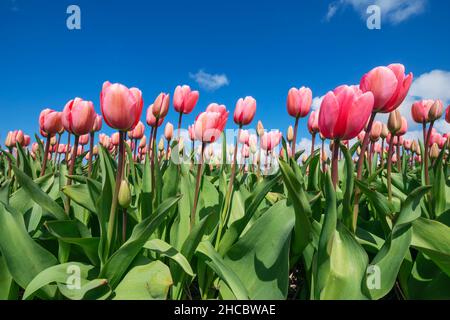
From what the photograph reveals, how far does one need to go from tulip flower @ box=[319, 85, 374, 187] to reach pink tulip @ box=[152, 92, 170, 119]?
3.20 feet

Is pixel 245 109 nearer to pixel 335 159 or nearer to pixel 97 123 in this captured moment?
pixel 335 159

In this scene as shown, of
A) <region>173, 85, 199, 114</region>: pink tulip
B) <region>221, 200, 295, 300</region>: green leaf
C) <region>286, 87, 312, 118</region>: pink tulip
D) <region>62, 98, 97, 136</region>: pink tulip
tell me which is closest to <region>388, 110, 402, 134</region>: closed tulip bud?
<region>286, 87, 312, 118</region>: pink tulip

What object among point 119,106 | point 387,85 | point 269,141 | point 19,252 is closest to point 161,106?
point 119,106

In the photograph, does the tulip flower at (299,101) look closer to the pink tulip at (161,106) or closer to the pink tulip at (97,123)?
the pink tulip at (161,106)

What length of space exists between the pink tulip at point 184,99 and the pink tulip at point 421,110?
76.4 inches

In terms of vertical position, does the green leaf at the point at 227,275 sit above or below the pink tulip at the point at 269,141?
below

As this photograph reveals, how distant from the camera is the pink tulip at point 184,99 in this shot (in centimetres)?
249

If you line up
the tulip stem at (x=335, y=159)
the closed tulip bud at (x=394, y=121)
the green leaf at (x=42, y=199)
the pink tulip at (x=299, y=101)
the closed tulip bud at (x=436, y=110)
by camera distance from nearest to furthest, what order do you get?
the tulip stem at (x=335, y=159), the green leaf at (x=42, y=199), the closed tulip bud at (x=394, y=121), the pink tulip at (x=299, y=101), the closed tulip bud at (x=436, y=110)

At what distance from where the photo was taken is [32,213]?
1981mm

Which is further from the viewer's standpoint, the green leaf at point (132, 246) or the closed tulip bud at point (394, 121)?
the closed tulip bud at point (394, 121)

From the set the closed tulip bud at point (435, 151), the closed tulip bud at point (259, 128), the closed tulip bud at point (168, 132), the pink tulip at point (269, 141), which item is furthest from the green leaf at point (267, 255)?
the closed tulip bud at point (435, 151)
